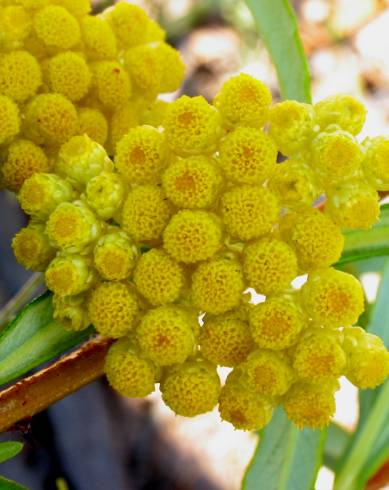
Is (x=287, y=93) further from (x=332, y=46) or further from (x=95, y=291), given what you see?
(x=332, y=46)

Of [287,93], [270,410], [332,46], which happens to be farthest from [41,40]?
[332,46]

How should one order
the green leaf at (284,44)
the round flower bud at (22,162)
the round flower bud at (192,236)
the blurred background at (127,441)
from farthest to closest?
the blurred background at (127,441)
the green leaf at (284,44)
the round flower bud at (22,162)
the round flower bud at (192,236)

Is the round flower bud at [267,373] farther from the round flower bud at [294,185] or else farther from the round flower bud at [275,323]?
the round flower bud at [294,185]

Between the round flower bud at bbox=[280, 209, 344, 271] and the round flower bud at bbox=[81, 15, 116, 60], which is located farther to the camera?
the round flower bud at bbox=[81, 15, 116, 60]

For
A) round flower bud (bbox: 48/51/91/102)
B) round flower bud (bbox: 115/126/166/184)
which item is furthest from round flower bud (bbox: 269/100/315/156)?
round flower bud (bbox: 48/51/91/102)

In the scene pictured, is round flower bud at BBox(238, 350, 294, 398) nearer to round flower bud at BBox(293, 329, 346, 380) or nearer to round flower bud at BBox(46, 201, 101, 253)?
round flower bud at BBox(293, 329, 346, 380)

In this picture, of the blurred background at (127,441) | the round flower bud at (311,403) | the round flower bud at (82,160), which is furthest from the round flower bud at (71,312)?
the blurred background at (127,441)
